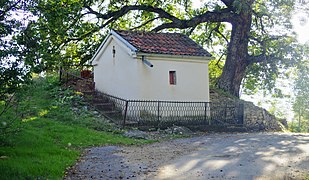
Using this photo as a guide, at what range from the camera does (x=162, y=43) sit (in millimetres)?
20984

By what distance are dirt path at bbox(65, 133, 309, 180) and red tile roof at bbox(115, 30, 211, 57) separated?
305 inches

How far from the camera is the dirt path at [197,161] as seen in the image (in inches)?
319

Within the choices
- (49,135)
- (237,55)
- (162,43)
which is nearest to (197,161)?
(49,135)

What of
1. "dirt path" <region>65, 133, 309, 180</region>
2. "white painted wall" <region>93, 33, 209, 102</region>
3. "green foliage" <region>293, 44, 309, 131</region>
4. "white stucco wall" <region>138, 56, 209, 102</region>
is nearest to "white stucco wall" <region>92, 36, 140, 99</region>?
"white painted wall" <region>93, 33, 209, 102</region>

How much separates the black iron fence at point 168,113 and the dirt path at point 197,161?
184 inches

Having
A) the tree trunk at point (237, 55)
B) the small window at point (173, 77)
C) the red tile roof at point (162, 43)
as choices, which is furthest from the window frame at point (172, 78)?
the tree trunk at point (237, 55)

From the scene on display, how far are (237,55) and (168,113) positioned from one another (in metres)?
9.39

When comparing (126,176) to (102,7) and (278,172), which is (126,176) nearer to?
(278,172)

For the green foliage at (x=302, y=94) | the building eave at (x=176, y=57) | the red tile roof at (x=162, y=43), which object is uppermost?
the red tile roof at (x=162, y=43)

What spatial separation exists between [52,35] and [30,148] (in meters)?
3.77

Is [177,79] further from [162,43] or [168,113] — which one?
[162,43]

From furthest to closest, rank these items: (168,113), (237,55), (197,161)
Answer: (237,55)
(168,113)
(197,161)

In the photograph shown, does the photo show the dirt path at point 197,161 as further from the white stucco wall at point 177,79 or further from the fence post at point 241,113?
the fence post at point 241,113

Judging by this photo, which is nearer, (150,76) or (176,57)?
(150,76)
